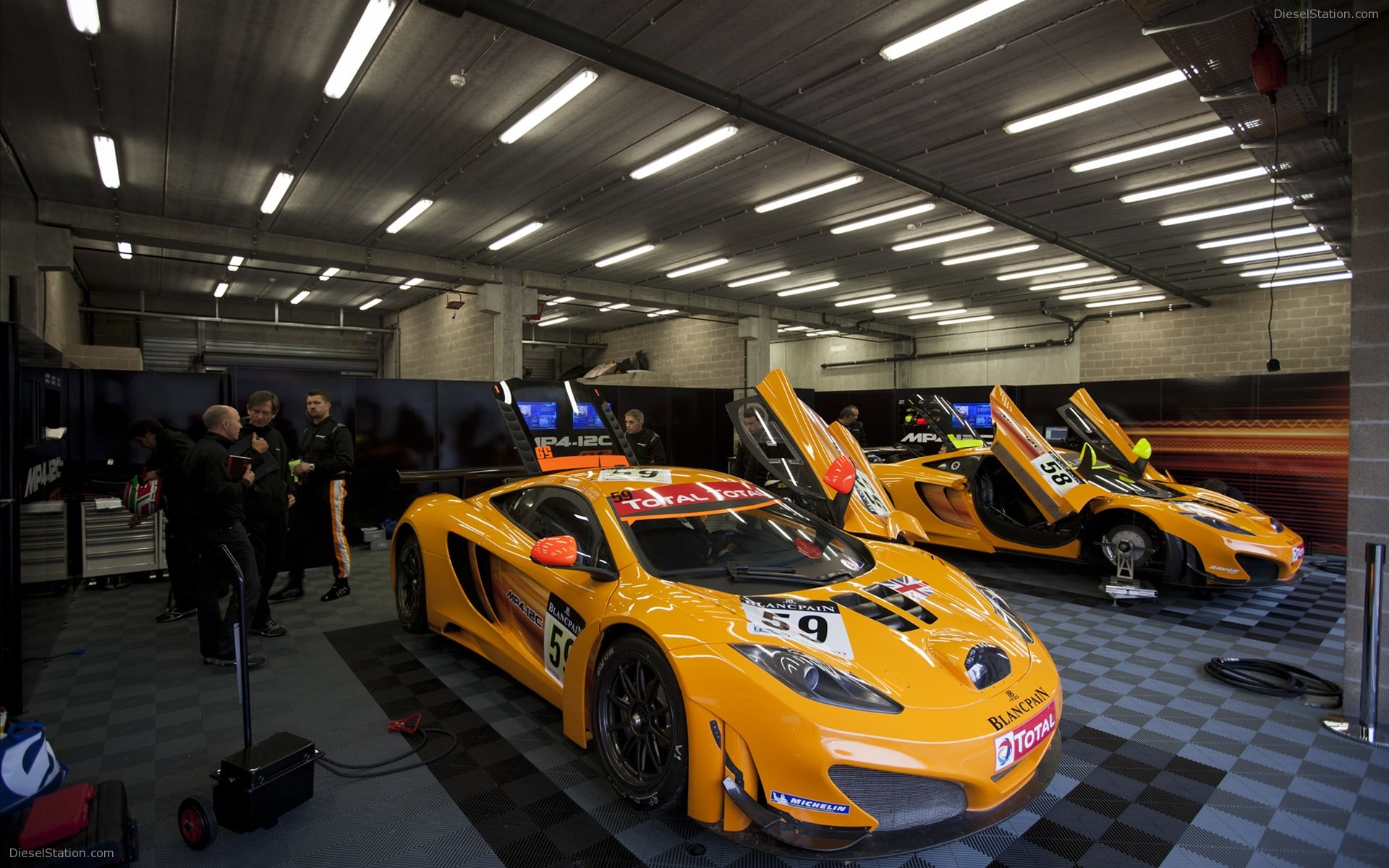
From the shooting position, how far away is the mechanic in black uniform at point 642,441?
22.1 ft

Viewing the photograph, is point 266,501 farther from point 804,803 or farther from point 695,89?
point 695,89

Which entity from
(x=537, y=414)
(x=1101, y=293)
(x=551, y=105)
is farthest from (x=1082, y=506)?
(x=1101, y=293)

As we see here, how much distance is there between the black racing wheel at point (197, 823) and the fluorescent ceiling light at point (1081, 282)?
619 inches

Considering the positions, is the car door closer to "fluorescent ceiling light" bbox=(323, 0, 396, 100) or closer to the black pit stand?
the black pit stand

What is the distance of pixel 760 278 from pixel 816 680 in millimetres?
13232

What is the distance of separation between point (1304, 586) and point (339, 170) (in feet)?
36.3

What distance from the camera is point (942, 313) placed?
18.6 meters

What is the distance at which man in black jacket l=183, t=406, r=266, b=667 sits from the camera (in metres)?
3.66

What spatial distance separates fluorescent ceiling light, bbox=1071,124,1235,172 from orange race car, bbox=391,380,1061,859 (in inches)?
265

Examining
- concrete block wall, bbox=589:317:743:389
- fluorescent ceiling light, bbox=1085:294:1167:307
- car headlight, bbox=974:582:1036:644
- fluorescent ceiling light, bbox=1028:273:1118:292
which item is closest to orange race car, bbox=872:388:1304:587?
car headlight, bbox=974:582:1036:644

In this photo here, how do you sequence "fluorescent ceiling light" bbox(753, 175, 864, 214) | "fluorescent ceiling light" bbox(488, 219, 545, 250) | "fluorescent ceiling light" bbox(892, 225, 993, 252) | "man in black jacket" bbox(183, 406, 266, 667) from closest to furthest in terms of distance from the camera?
"man in black jacket" bbox(183, 406, 266, 667) < "fluorescent ceiling light" bbox(753, 175, 864, 214) < "fluorescent ceiling light" bbox(488, 219, 545, 250) < "fluorescent ceiling light" bbox(892, 225, 993, 252)

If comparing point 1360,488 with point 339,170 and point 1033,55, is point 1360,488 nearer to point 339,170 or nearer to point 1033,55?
point 1033,55

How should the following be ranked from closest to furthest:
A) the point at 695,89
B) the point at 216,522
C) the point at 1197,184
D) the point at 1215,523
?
the point at 216,522 → the point at 1215,523 → the point at 695,89 → the point at 1197,184

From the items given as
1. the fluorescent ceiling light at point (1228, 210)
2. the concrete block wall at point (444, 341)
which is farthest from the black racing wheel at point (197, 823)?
the concrete block wall at point (444, 341)
